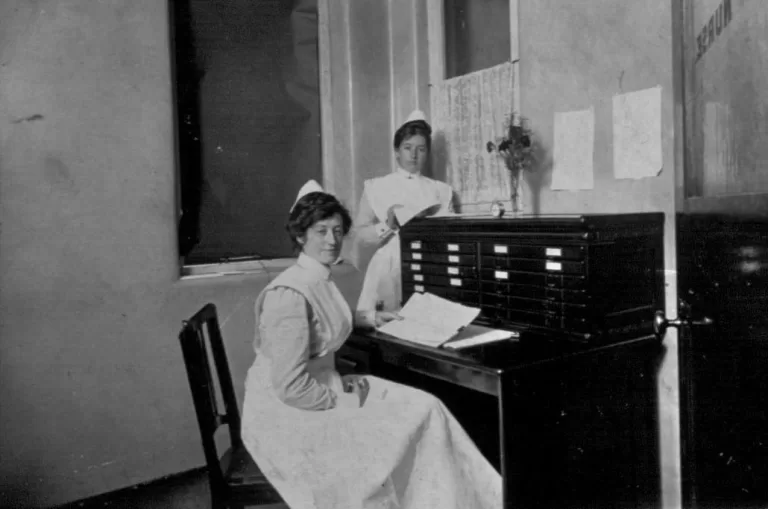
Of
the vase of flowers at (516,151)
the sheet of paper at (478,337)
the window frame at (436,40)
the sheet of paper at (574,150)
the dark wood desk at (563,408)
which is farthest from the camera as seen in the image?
the window frame at (436,40)

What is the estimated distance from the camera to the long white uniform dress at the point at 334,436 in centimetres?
170

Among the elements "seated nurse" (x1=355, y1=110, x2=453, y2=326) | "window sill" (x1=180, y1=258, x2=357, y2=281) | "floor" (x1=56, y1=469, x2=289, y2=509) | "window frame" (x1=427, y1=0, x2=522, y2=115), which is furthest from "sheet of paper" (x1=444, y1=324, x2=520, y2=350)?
"window frame" (x1=427, y1=0, x2=522, y2=115)

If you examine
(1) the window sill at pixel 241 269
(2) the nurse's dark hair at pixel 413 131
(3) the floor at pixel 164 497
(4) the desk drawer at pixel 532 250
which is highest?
→ (2) the nurse's dark hair at pixel 413 131

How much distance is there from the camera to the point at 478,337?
79.2 inches

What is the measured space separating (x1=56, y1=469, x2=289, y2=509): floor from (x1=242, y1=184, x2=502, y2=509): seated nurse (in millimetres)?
947

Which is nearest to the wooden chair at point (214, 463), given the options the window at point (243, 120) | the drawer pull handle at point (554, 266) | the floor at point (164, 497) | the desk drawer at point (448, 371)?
the desk drawer at point (448, 371)

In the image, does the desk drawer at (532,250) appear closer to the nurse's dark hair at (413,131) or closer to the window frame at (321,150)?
the nurse's dark hair at (413,131)

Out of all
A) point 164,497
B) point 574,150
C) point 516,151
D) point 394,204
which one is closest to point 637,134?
point 574,150

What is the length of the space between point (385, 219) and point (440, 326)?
120 cm

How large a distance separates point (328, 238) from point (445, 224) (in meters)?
0.57

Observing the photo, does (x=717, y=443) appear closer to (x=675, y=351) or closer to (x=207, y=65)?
(x=675, y=351)

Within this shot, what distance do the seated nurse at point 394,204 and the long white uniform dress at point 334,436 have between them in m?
1.08

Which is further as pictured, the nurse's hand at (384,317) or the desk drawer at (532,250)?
the nurse's hand at (384,317)

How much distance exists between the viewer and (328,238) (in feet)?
6.72
